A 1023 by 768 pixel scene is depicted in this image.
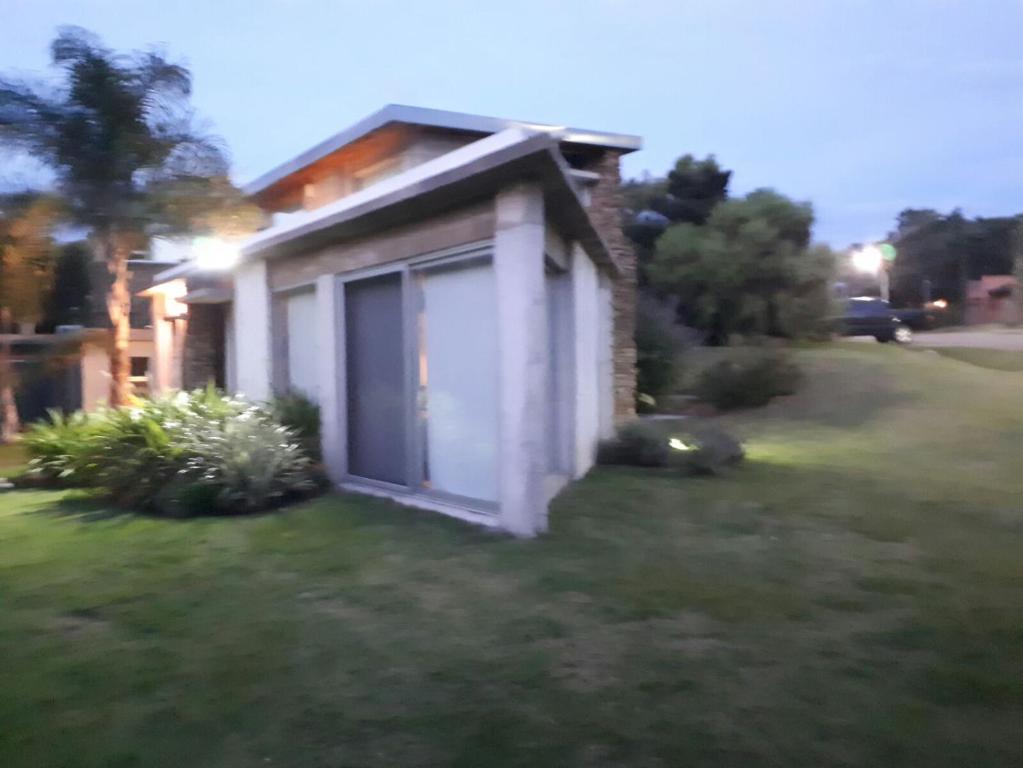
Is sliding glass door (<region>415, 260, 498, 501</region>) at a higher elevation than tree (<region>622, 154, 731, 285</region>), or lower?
lower

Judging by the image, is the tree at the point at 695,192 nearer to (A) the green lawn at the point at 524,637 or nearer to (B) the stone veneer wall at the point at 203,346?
(B) the stone veneer wall at the point at 203,346

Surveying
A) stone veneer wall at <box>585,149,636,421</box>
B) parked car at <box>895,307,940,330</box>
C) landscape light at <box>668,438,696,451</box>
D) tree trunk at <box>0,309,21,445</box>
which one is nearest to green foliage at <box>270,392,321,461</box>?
landscape light at <box>668,438,696,451</box>

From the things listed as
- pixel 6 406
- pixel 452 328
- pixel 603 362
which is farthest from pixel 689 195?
pixel 452 328

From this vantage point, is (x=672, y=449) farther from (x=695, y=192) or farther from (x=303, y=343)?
(x=695, y=192)

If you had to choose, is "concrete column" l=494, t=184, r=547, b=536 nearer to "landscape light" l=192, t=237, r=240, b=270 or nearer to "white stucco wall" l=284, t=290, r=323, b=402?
"white stucco wall" l=284, t=290, r=323, b=402

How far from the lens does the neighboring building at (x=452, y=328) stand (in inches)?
299

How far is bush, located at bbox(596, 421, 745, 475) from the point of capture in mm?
11508

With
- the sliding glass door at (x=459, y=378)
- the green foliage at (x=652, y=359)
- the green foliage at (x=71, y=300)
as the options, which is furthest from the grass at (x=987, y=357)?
the green foliage at (x=71, y=300)

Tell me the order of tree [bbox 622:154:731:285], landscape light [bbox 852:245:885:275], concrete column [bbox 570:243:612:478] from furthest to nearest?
landscape light [bbox 852:245:885:275], tree [bbox 622:154:731:285], concrete column [bbox 570:243:612:478]

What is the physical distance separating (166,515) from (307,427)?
1.97 metres

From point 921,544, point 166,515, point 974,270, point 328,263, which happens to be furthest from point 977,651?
point 974,270

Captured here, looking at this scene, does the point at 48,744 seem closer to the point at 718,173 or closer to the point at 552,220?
the point at 552,220

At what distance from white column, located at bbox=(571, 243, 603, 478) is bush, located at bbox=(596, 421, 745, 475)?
0.30m

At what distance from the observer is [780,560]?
23.0 feet
